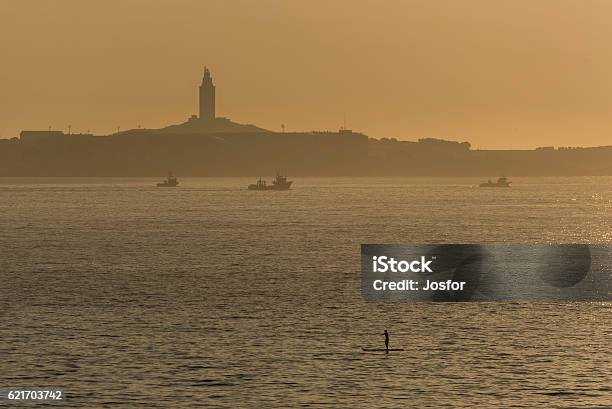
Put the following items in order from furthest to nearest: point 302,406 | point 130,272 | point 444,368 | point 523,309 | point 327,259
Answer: point 327,259 → point 130,272 → point 523,309 → point 444,368 → point 302,406

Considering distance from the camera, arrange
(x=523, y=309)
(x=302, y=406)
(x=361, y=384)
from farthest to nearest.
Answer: (x=523, y=309), (x=361, y=384), (x=302, y=406)

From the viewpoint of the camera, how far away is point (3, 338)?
6594cm

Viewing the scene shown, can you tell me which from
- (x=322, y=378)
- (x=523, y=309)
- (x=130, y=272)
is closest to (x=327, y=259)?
(x=130, y=272)

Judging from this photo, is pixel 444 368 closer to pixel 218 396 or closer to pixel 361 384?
pixel 361 384

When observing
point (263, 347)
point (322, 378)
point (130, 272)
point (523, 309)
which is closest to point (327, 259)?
point (130, 272)

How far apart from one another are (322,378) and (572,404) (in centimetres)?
1170

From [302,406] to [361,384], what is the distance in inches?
197

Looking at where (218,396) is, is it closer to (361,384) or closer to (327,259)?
(361,384)

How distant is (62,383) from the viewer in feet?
178

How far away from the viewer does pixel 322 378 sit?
2188 inches

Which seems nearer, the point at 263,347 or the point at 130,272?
the point at 263,347

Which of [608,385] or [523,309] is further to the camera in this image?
[523,309]

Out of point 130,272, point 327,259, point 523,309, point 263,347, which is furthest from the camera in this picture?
point 327,259

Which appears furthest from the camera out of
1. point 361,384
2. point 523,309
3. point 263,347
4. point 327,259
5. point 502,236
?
point 502,236
